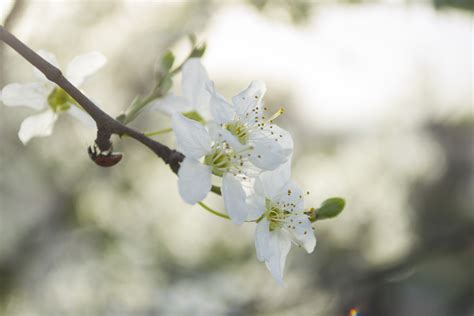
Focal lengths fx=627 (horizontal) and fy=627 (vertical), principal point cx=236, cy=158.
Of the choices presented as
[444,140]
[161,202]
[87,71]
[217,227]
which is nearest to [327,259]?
[217,227]

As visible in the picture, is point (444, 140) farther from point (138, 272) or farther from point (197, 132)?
point (197, 132)

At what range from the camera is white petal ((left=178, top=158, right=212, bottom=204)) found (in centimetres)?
48

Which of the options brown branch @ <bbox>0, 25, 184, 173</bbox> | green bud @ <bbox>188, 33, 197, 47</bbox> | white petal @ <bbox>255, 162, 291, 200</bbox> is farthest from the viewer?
green bud @ <bbox>188, 33, 197, 47</bbox>

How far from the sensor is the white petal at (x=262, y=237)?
53 centimetres

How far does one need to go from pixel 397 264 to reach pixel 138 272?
1339 mm

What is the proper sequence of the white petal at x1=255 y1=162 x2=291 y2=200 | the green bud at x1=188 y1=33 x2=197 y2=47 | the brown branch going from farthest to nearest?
the green bud at x1=188 y1=33 x2=197 y2=47, the white petal at x1=255 y1=162 x2=291 y2=200, the brown branch

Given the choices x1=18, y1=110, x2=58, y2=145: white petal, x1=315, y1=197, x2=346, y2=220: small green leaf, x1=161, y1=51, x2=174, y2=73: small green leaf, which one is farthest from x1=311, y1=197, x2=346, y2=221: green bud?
x1=18, y1=110, x2=58, y2=145: white petal

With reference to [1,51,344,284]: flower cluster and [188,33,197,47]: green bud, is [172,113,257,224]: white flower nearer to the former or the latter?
[1,51,344,284]: flower cluster

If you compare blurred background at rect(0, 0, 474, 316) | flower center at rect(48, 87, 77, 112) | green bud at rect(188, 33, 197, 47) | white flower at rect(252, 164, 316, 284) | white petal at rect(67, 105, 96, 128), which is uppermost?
green bud at rect(188, 33, 197, 47)

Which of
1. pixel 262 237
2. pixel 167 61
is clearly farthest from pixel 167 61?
pixel 262 237

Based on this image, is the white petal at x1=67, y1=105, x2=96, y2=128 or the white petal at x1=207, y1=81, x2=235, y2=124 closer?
the white petal at x1=207, y1=81, x2=235, y2=124

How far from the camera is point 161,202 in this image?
3.00 m

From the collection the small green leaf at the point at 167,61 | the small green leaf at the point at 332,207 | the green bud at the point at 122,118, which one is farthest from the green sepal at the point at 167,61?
the small green leaf at the point at 332,207

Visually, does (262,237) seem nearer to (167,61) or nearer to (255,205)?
(255,205)
